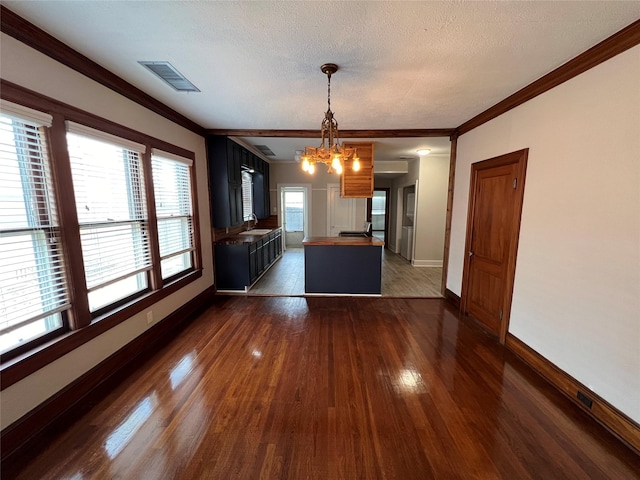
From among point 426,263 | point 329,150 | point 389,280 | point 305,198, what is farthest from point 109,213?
point 426,263

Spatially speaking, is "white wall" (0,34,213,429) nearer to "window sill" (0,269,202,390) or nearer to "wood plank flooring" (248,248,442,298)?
"window sill" (0,269,202,390)

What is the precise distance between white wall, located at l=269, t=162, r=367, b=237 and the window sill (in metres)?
5.00

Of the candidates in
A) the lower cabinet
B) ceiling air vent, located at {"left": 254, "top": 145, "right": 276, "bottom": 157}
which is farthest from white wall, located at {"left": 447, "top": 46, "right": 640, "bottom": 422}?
ceiling air vent, located at {"left": 254, "top": 145, "right": 276, "bottom": 157}

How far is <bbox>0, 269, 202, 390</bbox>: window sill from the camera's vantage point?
5.06 ft

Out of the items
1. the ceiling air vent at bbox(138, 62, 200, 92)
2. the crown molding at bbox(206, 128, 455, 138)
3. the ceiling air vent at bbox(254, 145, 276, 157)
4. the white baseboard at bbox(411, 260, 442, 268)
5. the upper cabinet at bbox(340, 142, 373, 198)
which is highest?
the ceiling air vent at bbox(254, 145, 276, 157)

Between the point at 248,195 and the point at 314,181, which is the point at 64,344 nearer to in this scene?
the point at 248,195

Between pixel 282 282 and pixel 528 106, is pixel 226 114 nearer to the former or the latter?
pixel 282 282

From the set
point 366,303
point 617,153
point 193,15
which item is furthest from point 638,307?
point 193,15

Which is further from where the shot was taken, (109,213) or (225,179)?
(225,179)

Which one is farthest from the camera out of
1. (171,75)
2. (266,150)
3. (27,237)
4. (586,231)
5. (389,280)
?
(266,150)

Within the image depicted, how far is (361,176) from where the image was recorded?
16.3 ft

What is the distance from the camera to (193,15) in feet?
5.06

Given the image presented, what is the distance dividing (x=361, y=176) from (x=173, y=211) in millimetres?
3285

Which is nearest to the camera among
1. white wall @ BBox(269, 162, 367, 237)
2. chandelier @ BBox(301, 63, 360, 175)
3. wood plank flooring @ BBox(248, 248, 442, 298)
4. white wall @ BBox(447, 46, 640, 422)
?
white wall @ BBox(447, 46, 640, 422)
